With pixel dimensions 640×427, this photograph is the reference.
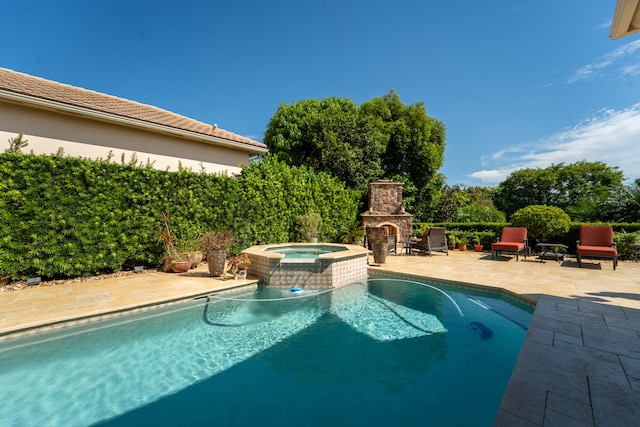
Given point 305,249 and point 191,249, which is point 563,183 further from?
point 191,249

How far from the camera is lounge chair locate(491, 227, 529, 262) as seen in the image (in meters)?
10.0

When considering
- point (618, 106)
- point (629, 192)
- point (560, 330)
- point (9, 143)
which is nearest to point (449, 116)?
point (618, 106)

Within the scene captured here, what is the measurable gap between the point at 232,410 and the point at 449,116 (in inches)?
906

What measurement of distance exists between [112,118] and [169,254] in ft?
14.9

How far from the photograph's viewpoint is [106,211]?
747cm

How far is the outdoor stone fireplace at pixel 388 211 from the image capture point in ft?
51.3

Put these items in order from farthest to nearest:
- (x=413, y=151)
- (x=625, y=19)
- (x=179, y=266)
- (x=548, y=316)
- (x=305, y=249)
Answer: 1. (x=413, y=151)
2. (x=305, y=249)
3. (x=179, y=266)
4. (x=548, y=316)
5. (x=625, y=19)

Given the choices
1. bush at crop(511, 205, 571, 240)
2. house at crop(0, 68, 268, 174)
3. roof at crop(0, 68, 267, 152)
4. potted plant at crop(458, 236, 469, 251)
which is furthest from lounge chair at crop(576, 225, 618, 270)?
roof at crop(0, 68, 267, 152)

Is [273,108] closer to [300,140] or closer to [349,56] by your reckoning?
[300,140]

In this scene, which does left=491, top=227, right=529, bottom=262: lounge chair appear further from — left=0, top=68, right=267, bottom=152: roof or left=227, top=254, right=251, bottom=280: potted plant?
left=0, top=68, right=267, bottom=152: roof

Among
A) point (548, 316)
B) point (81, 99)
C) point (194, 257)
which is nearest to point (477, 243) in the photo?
point (548, 316)

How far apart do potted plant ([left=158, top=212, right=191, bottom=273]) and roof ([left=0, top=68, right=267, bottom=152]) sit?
3565 millimetres

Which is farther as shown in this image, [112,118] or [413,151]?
[413,151]

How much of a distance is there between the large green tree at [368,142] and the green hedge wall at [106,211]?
21.9 ft
